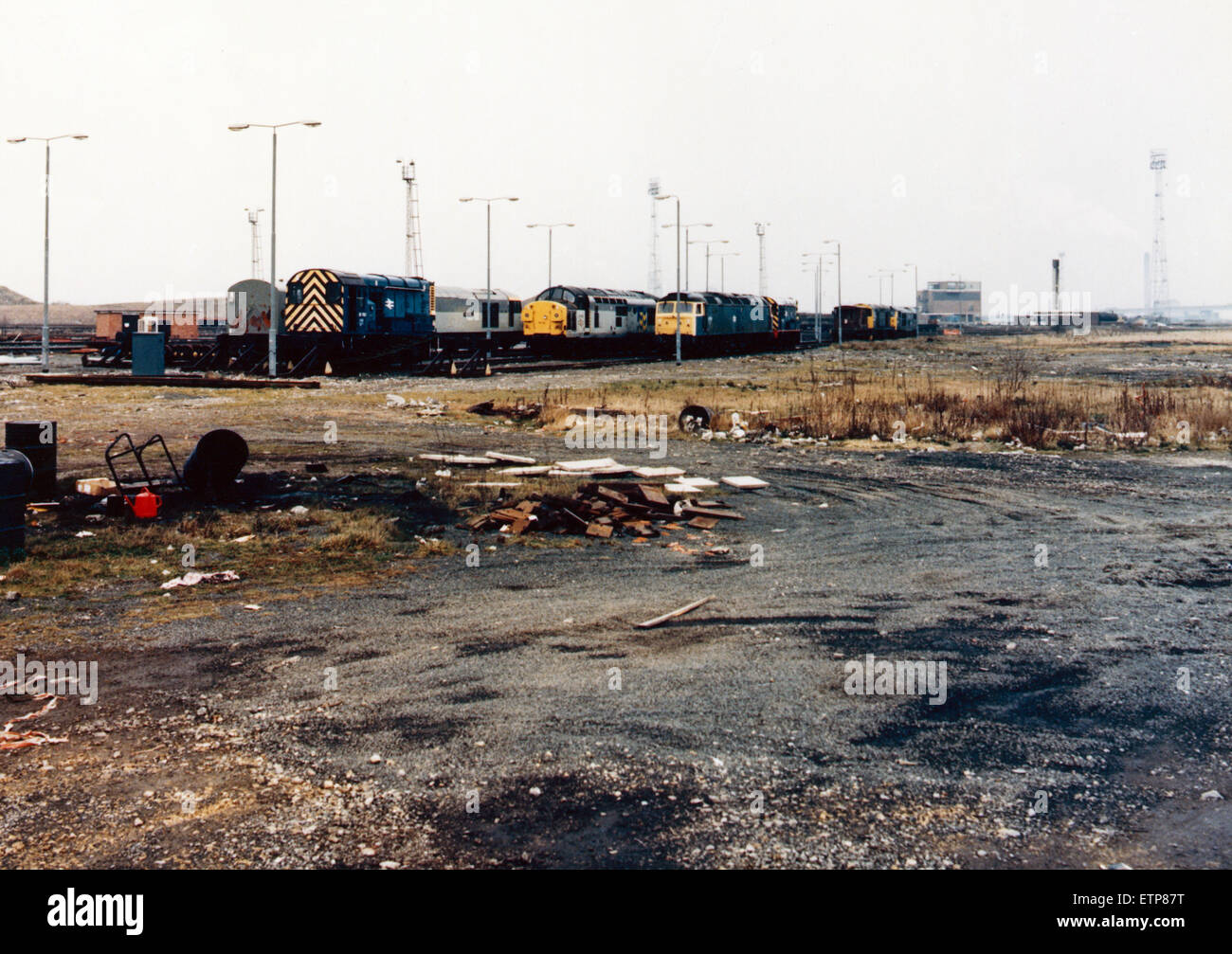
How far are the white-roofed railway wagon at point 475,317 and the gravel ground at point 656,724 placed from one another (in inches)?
1390

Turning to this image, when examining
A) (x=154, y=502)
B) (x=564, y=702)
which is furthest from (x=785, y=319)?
(x=564, y=702)

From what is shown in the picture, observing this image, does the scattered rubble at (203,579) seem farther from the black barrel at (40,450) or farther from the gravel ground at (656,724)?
the black barrel at (40,450)

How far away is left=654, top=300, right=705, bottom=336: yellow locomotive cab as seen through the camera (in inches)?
2064

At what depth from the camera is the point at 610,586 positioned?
32.4 feet

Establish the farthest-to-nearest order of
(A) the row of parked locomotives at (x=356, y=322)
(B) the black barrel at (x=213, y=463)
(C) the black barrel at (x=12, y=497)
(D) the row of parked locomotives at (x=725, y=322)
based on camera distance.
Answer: (D) the row of parked locomotives at (x=725, y=322)
(A) the row of parked locomotives at (x=356, y=322)
(B) the black barrel at (x=213, y=463)
(C) the black barrel at (x=12, y=497)

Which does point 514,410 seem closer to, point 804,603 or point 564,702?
point 804,603

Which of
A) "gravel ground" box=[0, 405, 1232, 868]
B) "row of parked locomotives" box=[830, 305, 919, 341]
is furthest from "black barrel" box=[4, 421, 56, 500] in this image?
"row of parked locomotives" box=[830, 305, 919, 341]

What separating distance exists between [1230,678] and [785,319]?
6078cm

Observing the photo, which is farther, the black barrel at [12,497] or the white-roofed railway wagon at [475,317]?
the white-roofed railway wagon at [475,317]

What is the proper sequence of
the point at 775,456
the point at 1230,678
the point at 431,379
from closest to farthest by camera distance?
the point at 1230,678, the point at 775,456, the point at 431,379

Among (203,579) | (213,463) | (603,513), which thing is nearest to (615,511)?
(603,513)

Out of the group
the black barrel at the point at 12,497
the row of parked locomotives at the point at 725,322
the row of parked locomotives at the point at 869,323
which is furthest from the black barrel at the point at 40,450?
the row of parked locomotives at the point at 869,323

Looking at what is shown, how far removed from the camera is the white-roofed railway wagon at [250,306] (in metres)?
41.7

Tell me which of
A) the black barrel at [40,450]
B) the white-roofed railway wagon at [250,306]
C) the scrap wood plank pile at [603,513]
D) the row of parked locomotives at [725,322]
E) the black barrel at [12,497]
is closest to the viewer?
the black barrel at [12,497]
